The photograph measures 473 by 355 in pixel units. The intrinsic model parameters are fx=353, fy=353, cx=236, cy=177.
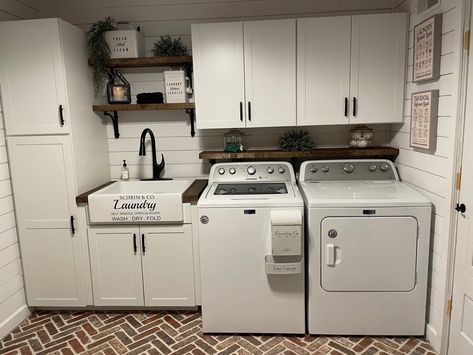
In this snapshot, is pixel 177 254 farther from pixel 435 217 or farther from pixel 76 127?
pixel 435 217

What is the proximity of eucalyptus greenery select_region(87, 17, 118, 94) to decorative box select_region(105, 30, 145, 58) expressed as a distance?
42mm

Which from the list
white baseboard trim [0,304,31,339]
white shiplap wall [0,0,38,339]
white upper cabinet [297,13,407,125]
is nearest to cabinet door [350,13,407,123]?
white upper cabinet [297,13,407,125]

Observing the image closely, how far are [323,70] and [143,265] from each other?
2.00m

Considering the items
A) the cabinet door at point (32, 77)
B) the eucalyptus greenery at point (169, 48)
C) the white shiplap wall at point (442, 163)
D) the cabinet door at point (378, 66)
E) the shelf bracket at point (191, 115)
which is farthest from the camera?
the shelf bracket at point (191, 115)

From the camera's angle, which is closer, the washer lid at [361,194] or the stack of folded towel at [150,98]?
the washer lid at [361,194]

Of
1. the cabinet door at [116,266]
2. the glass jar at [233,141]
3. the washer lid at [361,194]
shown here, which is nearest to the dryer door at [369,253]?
the washer lid at [361,194]

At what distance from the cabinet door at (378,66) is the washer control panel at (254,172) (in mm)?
687

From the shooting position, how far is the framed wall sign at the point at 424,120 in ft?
7.18

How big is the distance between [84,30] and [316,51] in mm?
1985

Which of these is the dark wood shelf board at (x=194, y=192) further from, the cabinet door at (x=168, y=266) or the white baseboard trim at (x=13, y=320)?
the white baseboard trim at (x=13, y=320)

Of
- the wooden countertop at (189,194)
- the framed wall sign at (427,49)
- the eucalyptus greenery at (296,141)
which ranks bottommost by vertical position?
the wooden countertop at (189,194)

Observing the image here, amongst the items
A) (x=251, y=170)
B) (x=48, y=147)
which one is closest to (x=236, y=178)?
(x=251, y=170)

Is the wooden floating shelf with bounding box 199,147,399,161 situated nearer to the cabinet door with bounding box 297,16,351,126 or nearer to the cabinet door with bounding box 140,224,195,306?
the cabinet door with bounding box 297,16,351,126

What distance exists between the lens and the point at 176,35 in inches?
120
